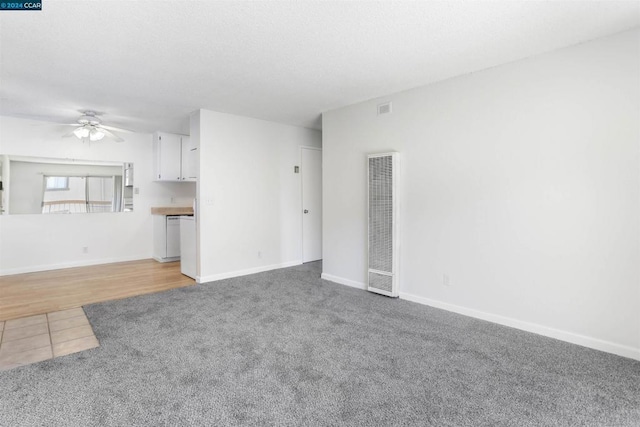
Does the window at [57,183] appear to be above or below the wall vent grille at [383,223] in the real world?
above

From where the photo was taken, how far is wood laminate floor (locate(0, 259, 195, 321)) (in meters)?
3.62

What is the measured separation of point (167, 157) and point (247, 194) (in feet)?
7.20

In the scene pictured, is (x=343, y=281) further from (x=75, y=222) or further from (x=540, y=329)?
(x=75, y=222)

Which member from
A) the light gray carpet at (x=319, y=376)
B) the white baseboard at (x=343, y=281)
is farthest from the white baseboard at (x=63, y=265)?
the white baseboard at (x=343, y=281)

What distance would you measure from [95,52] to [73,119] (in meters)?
2.90

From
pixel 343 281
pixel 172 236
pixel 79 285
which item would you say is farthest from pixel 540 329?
pixel 172 236

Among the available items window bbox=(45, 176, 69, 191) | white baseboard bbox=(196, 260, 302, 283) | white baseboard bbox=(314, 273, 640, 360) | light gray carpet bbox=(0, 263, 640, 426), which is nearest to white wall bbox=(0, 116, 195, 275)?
window bbox=(45, 176, 69, 191)

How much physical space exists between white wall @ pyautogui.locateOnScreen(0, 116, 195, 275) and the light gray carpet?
3010 millimetres

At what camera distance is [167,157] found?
610cm

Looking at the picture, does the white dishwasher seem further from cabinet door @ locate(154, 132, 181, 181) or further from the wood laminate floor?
cabinet door @ locate(154, 132, 181, 181)

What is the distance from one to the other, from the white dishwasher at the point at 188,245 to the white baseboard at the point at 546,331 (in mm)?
3236

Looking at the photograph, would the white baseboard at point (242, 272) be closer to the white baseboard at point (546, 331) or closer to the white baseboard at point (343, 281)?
the white baseboard at point (343, 281)

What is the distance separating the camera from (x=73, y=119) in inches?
195

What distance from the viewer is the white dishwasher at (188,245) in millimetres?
4766
